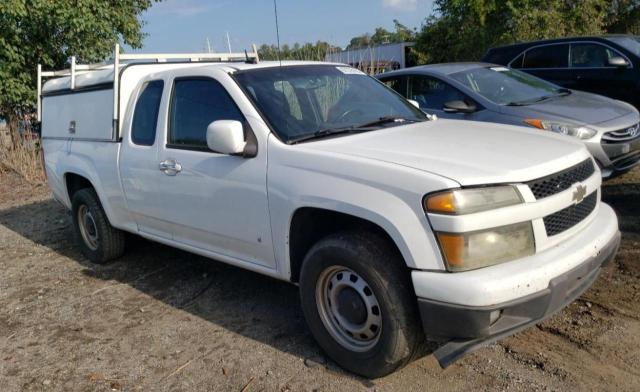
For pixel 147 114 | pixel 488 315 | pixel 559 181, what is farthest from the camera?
pixel 147 114

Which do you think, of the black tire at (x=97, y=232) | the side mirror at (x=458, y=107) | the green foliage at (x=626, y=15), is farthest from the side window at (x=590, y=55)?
the green foliage at (x=626, y=15)

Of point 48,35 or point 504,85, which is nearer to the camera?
point 504,85

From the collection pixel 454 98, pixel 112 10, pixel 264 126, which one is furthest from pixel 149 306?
pixel 112 10

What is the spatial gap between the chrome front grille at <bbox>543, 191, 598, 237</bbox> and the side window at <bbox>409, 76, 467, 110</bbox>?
367 centimetres

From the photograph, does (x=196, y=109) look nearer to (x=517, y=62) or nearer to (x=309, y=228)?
(x=309, y=228)

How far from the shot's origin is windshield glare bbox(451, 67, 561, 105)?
701cm

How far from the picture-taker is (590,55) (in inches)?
357

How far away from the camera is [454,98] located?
23.3ft

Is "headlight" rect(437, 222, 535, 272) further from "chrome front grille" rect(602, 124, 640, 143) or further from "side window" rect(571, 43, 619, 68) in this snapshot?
"side window" rect(571, 43, 619, 68)

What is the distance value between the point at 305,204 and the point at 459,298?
3.50 ft

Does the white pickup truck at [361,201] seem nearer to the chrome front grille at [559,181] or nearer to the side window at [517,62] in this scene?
the chrome front grille at [559,181]

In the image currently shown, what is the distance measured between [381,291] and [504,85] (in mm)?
4979

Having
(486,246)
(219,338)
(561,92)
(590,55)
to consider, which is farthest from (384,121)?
(590,55)

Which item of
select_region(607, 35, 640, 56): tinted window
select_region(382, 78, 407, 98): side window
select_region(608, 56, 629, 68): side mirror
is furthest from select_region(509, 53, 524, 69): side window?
select_region(382, 78, 407, 98): side window
